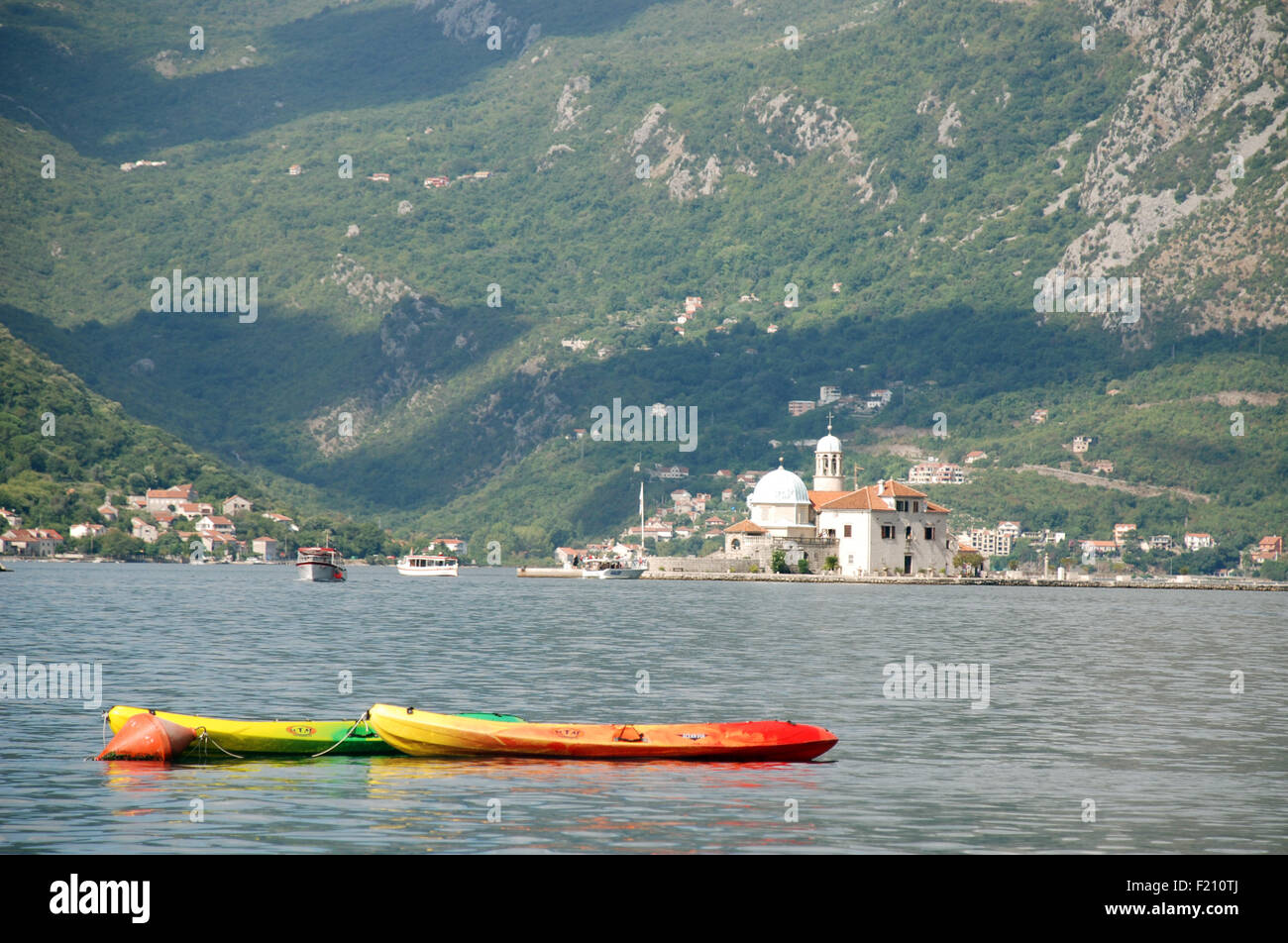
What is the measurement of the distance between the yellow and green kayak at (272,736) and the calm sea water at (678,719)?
523 millimetres

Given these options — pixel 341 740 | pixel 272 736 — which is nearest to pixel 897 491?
pixel 341 740

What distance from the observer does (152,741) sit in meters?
35.2

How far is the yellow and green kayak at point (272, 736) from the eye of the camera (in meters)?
35.7

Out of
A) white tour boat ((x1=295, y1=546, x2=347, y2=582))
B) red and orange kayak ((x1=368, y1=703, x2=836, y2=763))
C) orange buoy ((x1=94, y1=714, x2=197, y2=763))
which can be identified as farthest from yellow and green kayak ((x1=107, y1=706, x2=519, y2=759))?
white tour boat ((x1=295, y1=546, x2=347, y2=582))

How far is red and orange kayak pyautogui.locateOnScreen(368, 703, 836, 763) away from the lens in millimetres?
35938

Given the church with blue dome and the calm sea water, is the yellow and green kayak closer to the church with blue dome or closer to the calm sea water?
the calm sea water

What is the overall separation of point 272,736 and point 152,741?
2584mm

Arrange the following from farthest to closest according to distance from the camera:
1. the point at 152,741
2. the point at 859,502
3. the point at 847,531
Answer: the point at 847,531 < the point at 859,502 < the point at 152,741

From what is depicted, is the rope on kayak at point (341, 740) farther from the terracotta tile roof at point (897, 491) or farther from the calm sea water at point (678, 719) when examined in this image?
the terracotta tile roof at point (897, 491)

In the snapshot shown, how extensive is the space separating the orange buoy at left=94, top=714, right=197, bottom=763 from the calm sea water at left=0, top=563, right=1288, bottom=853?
42 centimetres

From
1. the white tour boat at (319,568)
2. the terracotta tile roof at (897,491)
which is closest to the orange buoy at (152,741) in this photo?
the white tour boat at (319,568)

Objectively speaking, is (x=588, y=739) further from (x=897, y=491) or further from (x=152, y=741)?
(x=897, y=491)

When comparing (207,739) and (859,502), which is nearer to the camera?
(207,739)
